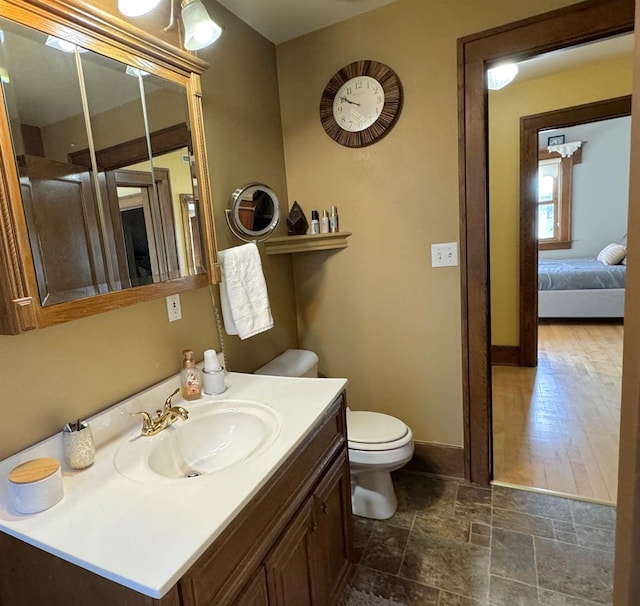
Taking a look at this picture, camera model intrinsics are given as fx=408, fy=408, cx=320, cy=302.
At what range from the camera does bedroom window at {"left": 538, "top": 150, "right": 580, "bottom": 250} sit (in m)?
6.25

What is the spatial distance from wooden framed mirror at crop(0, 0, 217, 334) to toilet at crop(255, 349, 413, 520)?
80cm

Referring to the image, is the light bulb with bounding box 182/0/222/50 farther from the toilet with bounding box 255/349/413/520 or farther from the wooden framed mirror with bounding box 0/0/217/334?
the toilet with bounding box 255/349/413/520

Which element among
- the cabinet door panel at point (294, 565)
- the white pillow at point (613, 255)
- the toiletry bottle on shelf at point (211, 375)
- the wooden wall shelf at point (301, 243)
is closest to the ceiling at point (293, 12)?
the wooden wall shelf at point (301, 243)

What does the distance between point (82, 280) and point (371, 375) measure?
1624 millimetres

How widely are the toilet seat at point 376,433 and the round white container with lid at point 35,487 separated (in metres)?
1.16

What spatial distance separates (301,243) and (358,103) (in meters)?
0.76

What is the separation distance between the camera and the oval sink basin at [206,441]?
114cm

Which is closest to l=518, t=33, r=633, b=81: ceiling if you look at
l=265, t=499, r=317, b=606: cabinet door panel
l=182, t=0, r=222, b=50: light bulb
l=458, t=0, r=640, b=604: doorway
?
l=458, t=0, r=640, b=604: doorway

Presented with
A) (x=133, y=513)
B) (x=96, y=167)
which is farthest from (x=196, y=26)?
(x=133, y=513)

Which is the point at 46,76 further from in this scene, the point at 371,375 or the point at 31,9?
the point at 371,375

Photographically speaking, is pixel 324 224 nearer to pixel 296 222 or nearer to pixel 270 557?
pixel 296 222

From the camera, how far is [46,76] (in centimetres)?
102

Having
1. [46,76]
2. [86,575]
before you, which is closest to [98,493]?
[86,575]

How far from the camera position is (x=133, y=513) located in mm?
872
